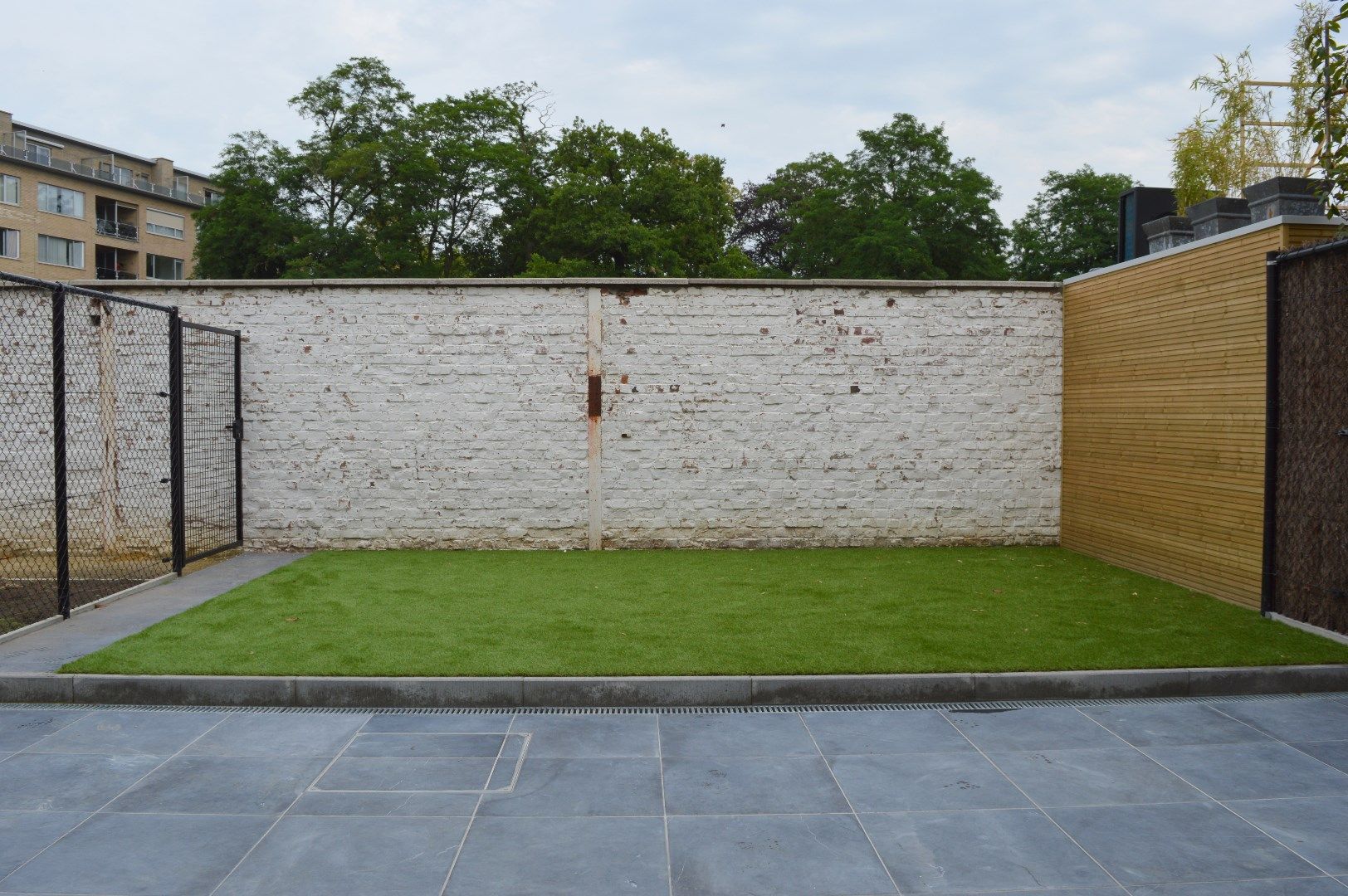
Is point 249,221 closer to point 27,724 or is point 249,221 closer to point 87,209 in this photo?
point 87,209

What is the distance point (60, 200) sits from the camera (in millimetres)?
41219

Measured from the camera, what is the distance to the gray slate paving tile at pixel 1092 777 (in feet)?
11.5

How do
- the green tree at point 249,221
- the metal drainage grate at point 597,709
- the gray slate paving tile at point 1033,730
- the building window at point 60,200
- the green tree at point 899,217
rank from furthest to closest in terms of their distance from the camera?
the building window at point 60,200
the green tree at point 899,217
the green tree at point 249,221
the metal drainage grate at point 597,709
the gray slate paving tile at point 1033,730

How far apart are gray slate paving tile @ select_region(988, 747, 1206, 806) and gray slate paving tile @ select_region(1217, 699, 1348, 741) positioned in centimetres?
91

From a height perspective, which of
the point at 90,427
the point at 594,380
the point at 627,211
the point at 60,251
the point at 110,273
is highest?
the point at 60,251

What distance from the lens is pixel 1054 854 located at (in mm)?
3021

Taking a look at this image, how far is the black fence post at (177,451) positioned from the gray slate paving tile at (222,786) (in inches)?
168

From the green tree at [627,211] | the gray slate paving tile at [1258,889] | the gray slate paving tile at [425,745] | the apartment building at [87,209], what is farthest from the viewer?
the apartment building at [87,209]

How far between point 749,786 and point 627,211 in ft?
87.2

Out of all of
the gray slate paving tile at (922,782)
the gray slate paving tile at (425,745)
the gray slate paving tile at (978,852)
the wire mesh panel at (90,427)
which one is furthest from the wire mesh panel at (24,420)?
the gray slate paving tile at (978,852)

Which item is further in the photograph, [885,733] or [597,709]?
[597,709]

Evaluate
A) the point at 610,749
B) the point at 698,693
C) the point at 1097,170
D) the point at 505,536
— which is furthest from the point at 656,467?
the point at 1097,170

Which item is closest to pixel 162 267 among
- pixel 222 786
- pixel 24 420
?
pixel 24 420

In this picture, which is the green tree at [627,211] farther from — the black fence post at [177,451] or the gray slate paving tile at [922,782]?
the gray slate paving tile at [922,782]
